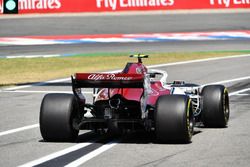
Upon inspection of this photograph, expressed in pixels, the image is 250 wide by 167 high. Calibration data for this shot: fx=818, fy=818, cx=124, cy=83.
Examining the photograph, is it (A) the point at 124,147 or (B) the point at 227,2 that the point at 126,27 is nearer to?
(B) the point at 227,2

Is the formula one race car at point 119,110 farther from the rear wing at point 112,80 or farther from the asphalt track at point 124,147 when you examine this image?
the asphalt track at point 124,147

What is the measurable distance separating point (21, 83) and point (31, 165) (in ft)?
37.9

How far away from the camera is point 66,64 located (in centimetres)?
2650

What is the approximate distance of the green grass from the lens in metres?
23.4

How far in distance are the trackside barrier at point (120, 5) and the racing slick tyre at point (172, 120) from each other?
30930 millimetres

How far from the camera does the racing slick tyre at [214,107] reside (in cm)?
1318

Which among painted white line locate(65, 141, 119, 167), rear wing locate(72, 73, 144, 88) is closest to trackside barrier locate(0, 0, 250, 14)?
rear wing locate(72, 73, 144, 88)

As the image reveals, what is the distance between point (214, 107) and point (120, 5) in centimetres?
2992

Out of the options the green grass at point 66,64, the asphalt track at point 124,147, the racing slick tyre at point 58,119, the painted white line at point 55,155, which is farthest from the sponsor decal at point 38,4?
the painted white line at point 55,155

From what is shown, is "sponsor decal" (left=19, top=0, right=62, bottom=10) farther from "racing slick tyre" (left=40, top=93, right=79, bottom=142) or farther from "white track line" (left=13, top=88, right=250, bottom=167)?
"white track line" (left=13, top=88, right=250, bottom=167)

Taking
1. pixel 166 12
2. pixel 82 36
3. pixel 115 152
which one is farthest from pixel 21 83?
pixel 166 12

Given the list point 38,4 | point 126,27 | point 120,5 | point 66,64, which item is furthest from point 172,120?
point 120,5

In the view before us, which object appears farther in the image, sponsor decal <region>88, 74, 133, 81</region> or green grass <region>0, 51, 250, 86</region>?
green grass <region>0, 51, 250, 86</region>

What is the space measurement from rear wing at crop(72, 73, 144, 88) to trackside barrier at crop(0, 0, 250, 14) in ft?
99.7
